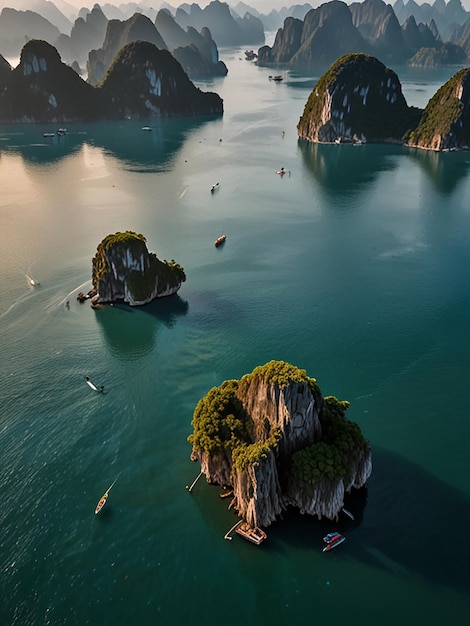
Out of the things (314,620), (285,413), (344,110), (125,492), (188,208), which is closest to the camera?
(314,620)

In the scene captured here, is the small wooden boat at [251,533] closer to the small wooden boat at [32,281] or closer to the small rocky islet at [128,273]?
the small rocky islet at [128,273]

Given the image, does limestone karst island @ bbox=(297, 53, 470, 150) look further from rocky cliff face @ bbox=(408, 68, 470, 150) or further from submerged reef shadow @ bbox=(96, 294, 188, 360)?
submerged reef shadow @ bbox=(96, 294, 188, 360)

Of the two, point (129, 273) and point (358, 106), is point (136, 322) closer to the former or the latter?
point (129, 273)

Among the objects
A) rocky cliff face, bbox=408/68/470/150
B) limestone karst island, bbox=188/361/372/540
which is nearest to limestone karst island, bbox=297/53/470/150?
rocky cliff face, bbox=408/68/470/150

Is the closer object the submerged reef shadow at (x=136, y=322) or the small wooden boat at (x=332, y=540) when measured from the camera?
the small wooden boat at (x=332, y=540)

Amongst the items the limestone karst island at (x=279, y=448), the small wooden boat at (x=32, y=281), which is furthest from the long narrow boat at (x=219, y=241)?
the limestone karst island at (x=279, y=448)

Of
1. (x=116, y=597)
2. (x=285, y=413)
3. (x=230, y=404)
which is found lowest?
(x=116, y=597)

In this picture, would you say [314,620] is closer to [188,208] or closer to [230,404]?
[230,404]

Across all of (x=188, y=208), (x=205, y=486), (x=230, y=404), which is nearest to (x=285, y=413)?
(x=230, y=404)
